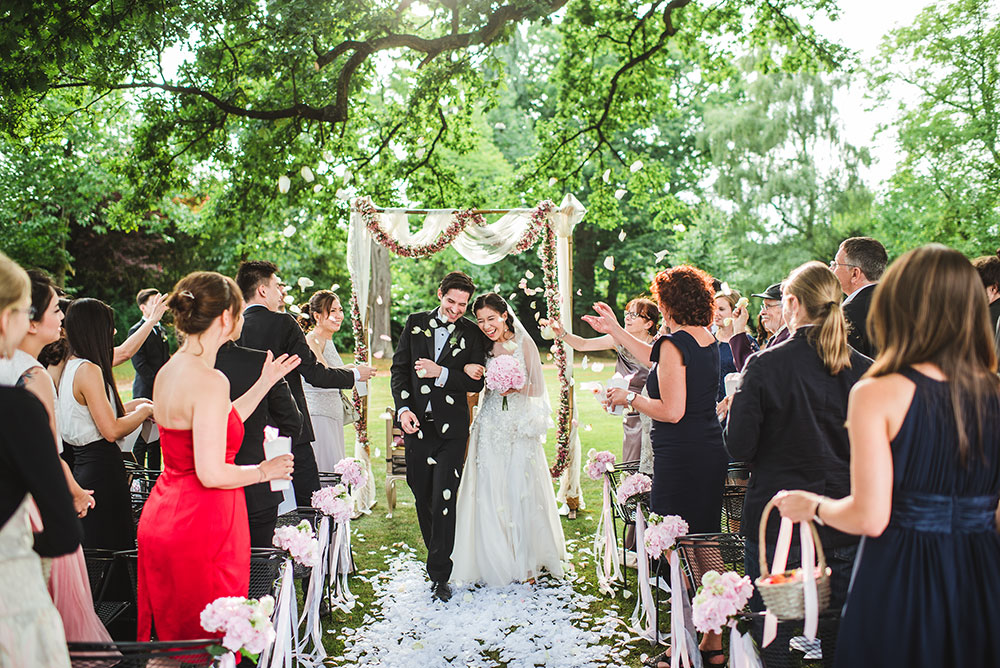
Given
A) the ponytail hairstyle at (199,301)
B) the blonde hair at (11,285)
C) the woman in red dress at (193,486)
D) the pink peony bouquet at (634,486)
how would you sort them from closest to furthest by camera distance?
the blonde hair at (11,285) < the woman in red dress at (193,486) < the ponytail hairstyle at (199,301) < the pink peony bouquet at (634,486)

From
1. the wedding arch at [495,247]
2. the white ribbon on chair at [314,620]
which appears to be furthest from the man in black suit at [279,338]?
the wedding arch at [495,247]

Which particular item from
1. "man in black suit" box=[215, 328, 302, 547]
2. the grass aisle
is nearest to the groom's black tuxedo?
the grass aisle

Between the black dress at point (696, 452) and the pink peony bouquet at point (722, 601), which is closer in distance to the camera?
the pink peony bouquet at point (722, 601)

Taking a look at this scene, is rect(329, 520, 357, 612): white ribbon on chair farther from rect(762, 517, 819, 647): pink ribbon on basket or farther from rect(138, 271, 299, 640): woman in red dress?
rect(762, 517, 819, 647): pink ribbon on basket

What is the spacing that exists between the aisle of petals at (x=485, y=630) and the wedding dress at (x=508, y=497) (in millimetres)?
165

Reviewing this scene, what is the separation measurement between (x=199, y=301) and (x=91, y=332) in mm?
1338

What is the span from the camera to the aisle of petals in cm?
442

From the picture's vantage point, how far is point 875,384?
6.89ft

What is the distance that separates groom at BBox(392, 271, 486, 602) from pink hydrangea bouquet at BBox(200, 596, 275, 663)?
287cm

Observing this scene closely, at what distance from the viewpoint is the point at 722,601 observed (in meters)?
2.77

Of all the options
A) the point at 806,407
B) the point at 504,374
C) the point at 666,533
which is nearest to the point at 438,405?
the point at 504,374

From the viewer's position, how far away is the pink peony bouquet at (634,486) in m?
4.70

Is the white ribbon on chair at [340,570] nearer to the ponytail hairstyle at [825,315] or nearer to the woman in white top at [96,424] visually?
the woman in white top at [96,424]

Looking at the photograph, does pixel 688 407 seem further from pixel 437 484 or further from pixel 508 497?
pixel 437 484
